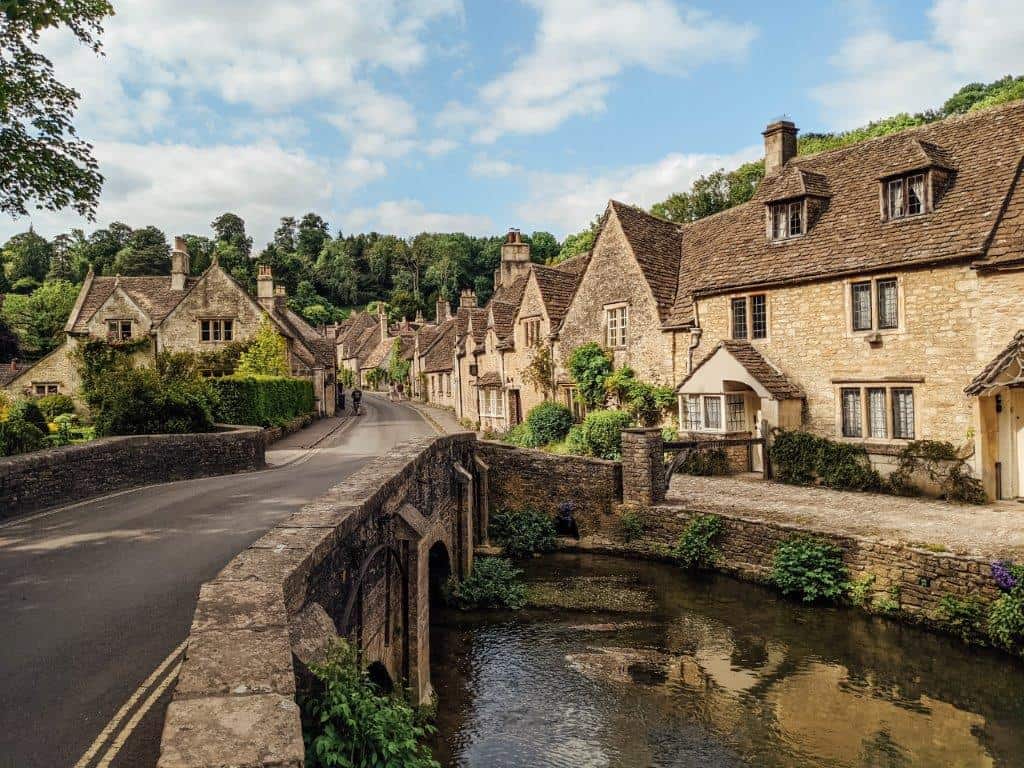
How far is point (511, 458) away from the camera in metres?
22.8

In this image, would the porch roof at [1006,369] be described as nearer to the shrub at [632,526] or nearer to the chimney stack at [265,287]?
the shrub at [632,526]

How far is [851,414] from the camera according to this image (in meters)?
22.0

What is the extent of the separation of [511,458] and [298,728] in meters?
18.9

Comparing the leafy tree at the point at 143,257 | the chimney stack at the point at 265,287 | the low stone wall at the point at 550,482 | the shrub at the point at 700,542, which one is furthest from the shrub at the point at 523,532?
the leafy tree at the point at 143,257

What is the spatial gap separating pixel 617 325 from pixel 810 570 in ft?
52.9

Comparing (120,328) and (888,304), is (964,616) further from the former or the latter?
(120,328)

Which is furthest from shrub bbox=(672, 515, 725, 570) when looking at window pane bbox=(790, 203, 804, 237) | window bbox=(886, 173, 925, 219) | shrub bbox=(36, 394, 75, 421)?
shrub bbox=(36, 394, 75, 421)

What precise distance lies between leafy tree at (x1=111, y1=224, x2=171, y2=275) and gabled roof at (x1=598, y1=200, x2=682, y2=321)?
306ft

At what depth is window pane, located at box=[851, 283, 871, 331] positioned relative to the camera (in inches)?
841

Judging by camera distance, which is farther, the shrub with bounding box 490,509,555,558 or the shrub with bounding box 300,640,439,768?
the shrub with bounding box 490,509,555,558

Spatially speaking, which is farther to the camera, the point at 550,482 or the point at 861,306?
the point at 550,482

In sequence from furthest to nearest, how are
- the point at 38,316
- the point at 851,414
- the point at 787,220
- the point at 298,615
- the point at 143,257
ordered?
the point at 143,257
the point at 38,316
the point at 787,220
the point at 851,414
the point at 298,615

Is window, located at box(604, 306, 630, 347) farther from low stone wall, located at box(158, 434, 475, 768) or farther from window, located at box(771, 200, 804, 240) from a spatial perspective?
low stone wall, located at box(158, 434, 475, 768)

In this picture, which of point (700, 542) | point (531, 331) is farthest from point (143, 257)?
point (700, 542)
